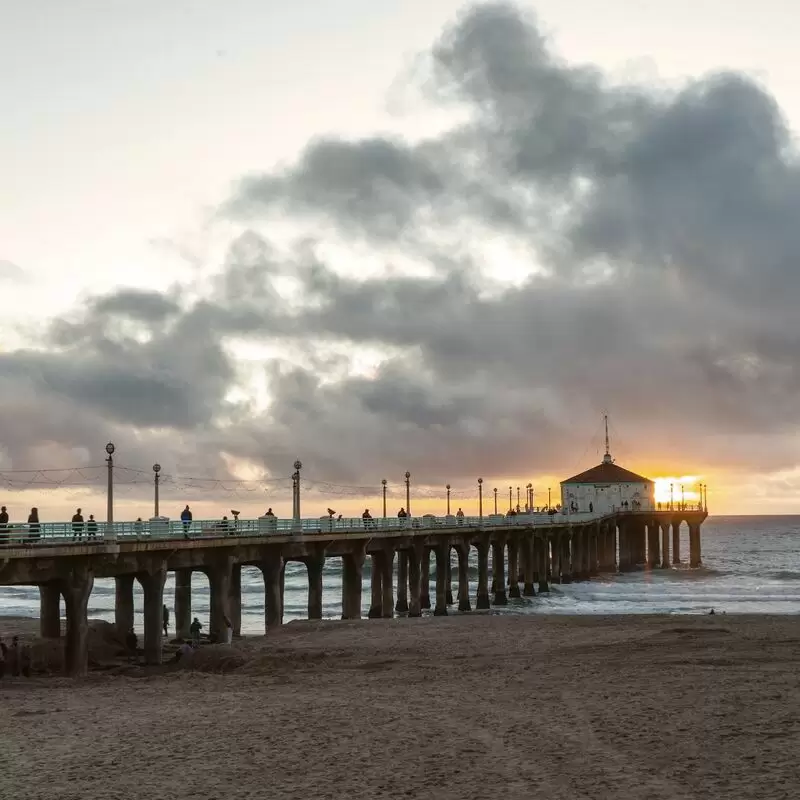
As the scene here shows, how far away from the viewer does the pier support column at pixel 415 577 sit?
5044 centimetres

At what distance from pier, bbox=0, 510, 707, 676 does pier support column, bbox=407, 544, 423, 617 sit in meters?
0.06

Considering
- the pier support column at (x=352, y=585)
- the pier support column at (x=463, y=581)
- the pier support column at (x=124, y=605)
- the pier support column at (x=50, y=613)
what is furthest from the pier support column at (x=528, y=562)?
the pier support column at (x=50, y=613)

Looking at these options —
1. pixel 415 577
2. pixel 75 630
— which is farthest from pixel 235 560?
pixel 415 577

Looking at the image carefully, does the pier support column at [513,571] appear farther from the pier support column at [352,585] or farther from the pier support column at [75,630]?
the pier support column at [75,630]

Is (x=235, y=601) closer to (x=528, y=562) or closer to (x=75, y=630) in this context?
(x=75, y=630)

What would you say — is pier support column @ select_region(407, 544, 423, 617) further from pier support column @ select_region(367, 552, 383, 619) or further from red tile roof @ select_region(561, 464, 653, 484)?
red tile roof @ select_region(561, 464, 653, 484)

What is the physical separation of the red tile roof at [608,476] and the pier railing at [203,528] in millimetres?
42946

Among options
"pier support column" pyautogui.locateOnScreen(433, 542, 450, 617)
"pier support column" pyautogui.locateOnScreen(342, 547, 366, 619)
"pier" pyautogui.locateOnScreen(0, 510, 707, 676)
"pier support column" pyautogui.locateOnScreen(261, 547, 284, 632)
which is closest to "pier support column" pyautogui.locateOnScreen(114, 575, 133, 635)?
"pier" pyautogui.locateOnScreen(0, 510, 707, 676)

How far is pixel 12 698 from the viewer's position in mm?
21562

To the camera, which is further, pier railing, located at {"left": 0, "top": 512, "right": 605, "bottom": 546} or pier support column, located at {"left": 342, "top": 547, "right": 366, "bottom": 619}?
pier support column, located at {"left": 342, "top": 547, "right": 366, "bottom": 619}

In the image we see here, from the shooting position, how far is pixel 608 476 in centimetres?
10175

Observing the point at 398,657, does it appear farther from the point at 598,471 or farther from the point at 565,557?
the point at 598,471

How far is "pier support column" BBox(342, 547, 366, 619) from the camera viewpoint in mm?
43562

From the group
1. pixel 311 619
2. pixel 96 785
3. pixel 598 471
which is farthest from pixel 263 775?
pixel 598 471
